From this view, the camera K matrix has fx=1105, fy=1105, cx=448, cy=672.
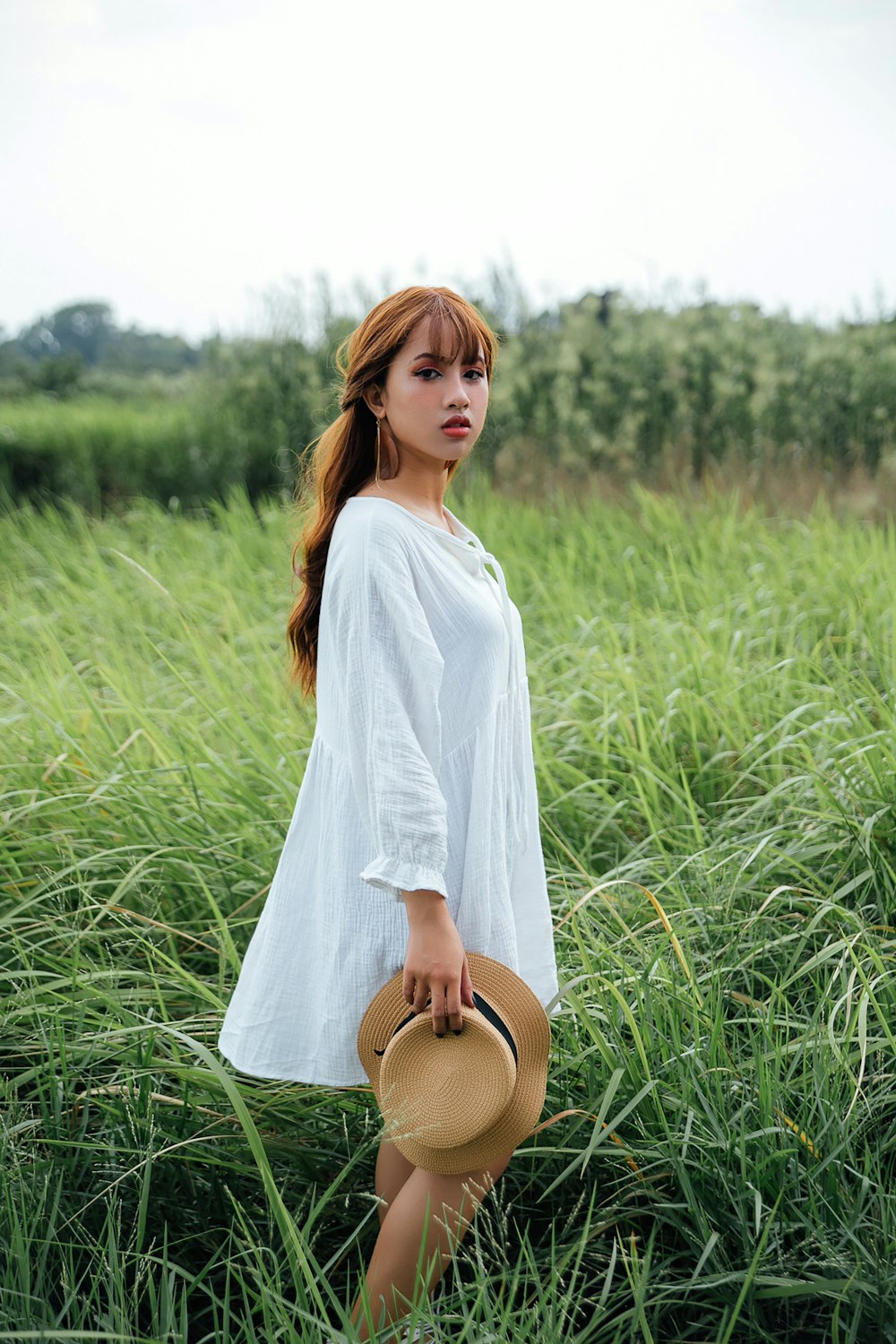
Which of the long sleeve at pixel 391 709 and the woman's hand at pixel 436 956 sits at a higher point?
the long sleeve at pixel 391 709

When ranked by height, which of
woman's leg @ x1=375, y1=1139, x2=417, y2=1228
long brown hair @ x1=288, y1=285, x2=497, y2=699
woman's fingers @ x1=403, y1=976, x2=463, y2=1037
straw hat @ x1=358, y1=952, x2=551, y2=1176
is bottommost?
woman's leg @ x1=375, y1=1139, x2=417, y2=1228

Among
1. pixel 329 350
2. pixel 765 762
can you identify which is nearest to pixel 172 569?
pixel 329 350

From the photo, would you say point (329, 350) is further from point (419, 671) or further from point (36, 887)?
point (419, 671)

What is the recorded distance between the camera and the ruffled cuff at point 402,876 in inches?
53.1

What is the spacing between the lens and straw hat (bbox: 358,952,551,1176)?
140 centimetres

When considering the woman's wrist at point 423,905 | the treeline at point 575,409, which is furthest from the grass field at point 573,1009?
the treeline at point 575,409

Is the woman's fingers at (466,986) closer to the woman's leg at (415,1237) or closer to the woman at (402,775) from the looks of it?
the woman at (402,775)

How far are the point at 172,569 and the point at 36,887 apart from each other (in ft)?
9.98

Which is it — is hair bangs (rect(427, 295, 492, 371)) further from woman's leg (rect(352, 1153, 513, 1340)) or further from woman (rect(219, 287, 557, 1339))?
woman's leg (rect(352, 1153, 513, 1340))

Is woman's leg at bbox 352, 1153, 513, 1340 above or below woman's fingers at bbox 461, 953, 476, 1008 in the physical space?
below

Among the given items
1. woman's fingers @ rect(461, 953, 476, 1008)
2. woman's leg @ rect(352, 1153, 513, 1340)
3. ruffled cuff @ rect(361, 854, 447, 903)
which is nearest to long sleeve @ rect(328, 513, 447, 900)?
ruffled cuff @ rect(361, 854, 447, 903)

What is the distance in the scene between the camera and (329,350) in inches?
278

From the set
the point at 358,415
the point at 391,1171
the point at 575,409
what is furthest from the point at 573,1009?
the point at 575,409

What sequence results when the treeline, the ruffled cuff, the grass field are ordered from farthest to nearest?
the treeline, the grass field, the ruffled cuff
